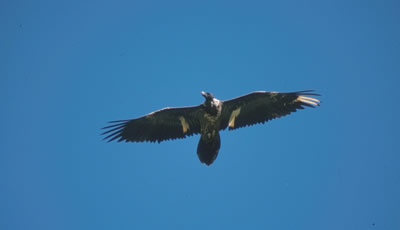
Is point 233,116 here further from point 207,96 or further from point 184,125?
point 184,125

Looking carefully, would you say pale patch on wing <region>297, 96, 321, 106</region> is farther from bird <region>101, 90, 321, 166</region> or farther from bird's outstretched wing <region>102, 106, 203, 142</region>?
bird's outstretched wing <region>102, 106, 203, 142</region>

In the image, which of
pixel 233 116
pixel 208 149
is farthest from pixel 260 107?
pixel 208 149

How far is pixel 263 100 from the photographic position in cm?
1140

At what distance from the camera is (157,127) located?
11.8m

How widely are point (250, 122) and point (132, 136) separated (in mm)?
3158

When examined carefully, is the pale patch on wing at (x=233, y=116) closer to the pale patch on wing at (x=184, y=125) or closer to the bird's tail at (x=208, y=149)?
the bird's tail at (x=208, y=149)

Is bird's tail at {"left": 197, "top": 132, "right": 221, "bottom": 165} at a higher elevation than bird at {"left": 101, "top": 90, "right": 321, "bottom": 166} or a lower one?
lower

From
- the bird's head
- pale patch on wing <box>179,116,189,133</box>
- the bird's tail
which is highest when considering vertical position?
the bird's head

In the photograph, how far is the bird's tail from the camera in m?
10.8

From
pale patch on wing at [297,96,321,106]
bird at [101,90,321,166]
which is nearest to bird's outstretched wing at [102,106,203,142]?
bird at [101,90,321,166]

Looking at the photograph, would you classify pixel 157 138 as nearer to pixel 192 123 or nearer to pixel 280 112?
pixel 192 123

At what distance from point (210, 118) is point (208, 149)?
0.77m

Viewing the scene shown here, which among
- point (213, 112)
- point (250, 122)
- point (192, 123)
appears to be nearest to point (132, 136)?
point (192, 123)

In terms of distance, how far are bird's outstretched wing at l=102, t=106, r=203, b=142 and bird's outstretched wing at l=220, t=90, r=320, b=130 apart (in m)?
0.87
